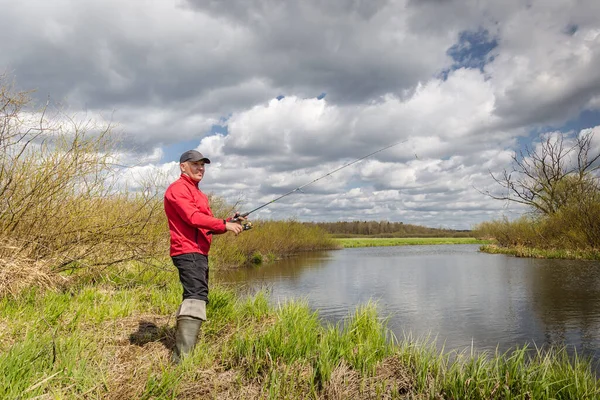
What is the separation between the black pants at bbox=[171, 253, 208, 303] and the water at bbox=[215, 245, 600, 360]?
3.90 metres

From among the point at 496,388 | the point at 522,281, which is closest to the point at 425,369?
the point at 496,388

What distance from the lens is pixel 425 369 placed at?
4.44 metres

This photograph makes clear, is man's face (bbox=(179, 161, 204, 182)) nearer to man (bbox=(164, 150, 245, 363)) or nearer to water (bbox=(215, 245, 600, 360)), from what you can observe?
man (bbox=(164, 150, 245, 363))

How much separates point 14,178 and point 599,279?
18804 millimetres

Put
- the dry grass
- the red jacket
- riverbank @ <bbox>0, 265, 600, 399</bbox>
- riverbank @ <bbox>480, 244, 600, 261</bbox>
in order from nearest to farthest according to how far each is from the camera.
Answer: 1. riverbank @ <bbox>0, 265, 600, 399</bbox>
2. the red jacket
3. the dry grass
4. riverbank @ <bbox>480, 244, 600, 261</bbox>

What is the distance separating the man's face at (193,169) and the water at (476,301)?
423cm

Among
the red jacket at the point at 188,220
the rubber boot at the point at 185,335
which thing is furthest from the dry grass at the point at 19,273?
the red jacket at the point at 188,220

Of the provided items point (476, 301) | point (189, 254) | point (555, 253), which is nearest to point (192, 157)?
point (189, 254)

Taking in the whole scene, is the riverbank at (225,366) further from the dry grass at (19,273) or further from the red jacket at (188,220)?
the red jacket at (188,220)

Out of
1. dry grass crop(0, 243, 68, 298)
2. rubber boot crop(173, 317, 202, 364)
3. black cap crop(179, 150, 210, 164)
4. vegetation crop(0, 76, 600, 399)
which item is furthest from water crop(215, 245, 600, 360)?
black cap crop(179, 150, 210, 164)

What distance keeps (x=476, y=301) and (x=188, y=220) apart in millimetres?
11349

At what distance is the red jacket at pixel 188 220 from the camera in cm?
393

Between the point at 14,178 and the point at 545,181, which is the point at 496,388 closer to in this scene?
the point at 14,178

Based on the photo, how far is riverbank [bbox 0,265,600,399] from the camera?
3373mm
